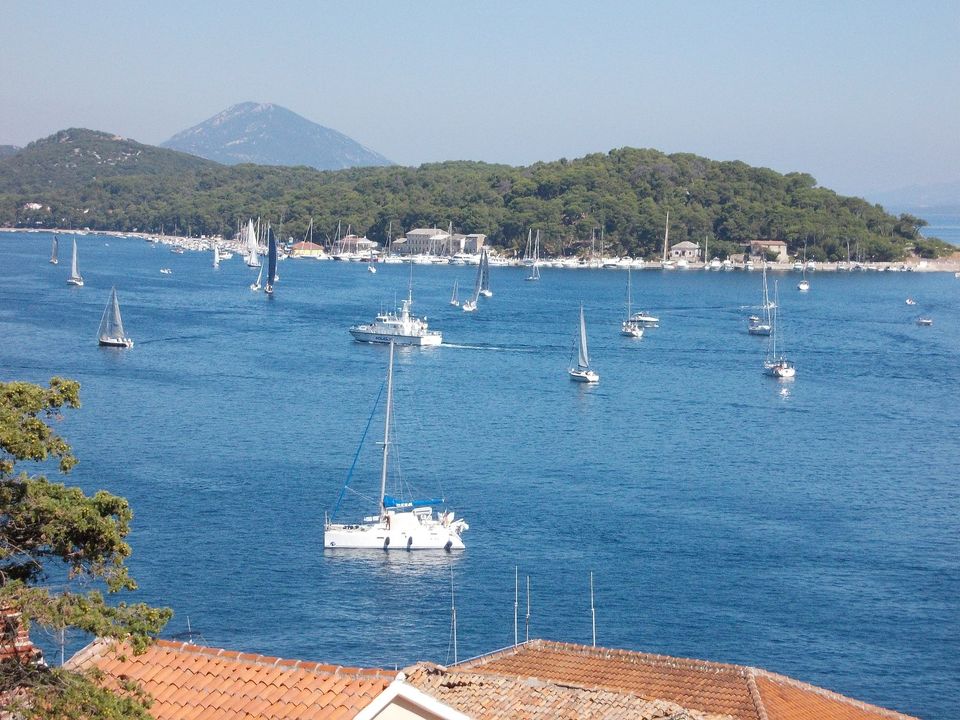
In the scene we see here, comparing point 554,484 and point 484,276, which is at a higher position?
point 484,276

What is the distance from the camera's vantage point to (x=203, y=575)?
1873cm

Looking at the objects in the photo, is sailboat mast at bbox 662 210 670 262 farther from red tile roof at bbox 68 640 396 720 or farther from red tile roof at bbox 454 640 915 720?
red tile roof at bbox 68 640 396 720

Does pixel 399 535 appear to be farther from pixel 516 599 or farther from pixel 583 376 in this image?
pixel 583 376

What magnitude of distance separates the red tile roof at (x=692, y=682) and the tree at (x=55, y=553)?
3.03m

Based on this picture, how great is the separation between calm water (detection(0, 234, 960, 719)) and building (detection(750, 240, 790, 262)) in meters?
49.1

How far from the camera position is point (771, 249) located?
4050 inches

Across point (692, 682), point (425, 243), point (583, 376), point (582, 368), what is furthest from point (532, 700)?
point (425, 243)

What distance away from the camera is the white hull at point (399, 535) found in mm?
20328

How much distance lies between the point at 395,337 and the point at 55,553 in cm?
4117

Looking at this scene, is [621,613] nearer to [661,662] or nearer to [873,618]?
[873,618]

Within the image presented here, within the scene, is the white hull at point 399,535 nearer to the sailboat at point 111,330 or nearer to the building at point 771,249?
the sailboat at point 111,330

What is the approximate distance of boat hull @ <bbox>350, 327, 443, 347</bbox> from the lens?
4731 centimetres

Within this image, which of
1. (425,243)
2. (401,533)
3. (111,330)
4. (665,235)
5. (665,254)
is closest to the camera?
(401,533)

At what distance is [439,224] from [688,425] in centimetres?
8231
